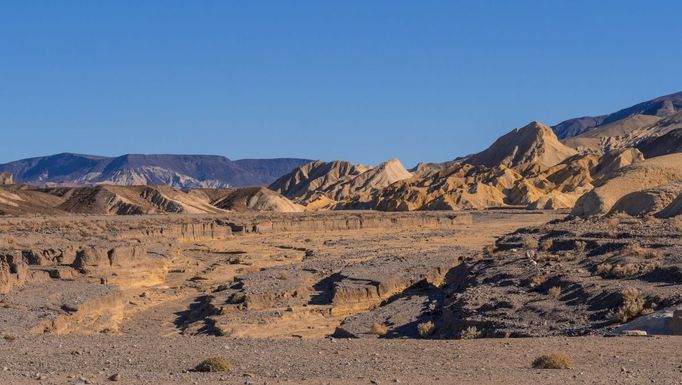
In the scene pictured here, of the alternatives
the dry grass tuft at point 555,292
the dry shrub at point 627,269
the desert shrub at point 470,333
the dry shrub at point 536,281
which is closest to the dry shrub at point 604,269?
the dry shrub at point 627,269

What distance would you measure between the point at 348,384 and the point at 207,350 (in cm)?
343

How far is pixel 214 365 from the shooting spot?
1187cm

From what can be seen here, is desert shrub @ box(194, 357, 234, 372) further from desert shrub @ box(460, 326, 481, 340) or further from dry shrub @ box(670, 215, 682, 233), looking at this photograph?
dry shrub @ box(670, 215, 682, 233)

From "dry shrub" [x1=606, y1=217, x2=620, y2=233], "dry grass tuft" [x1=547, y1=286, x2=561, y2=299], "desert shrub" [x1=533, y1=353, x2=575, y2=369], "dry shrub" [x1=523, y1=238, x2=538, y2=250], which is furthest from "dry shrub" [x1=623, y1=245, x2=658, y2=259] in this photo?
"desert shrub" [x1=533, y1=353, x2=575, y2=369]

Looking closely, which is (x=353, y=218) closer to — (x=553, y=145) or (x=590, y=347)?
(x=590, y=347)

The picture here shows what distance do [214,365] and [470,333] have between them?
6159 mm

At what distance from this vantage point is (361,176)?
497 ft

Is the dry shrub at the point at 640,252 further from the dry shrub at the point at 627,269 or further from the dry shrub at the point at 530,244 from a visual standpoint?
A: the dry shrub at the point at 530,244

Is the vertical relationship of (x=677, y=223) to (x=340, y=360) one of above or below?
above

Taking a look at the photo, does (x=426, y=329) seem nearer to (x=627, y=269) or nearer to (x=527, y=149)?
(x=627, y=269)

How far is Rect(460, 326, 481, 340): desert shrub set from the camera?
16.5 metres

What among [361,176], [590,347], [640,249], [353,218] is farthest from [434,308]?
[361,176]

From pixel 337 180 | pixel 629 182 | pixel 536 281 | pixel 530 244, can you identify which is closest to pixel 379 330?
pixel 536 281

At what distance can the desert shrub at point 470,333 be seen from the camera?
16469 mm
